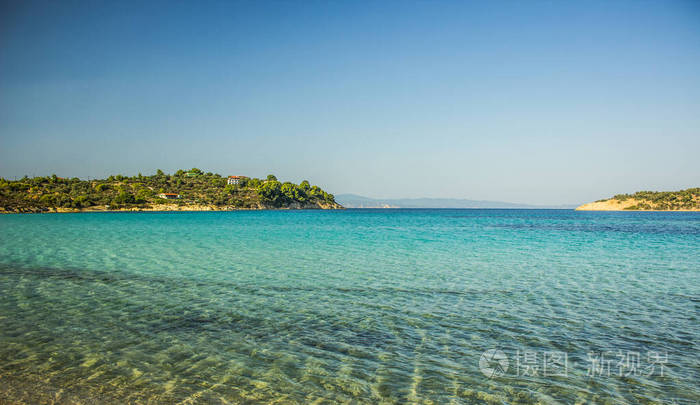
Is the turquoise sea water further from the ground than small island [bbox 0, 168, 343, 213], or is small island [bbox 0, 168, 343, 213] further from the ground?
small island [bbox 0, 168, 343, 213]

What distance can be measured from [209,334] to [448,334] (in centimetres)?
468

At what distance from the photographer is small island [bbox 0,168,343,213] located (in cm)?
11575

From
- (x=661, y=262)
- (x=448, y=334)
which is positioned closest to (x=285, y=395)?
(x=448, y=334)

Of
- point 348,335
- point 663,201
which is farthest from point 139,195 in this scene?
point 663,201

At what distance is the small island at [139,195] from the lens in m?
116
